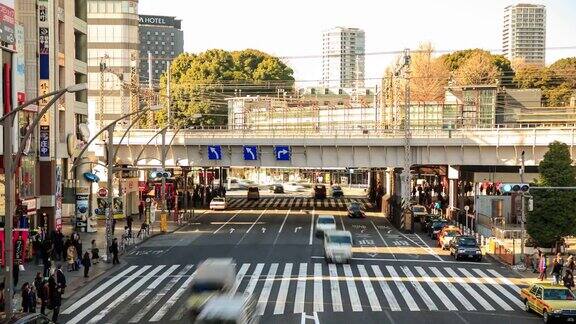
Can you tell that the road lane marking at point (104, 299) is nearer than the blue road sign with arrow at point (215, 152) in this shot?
Yes

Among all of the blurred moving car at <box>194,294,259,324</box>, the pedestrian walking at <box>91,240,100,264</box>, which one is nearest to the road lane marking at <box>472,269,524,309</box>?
the blurred moving car at <box>194,294,259,324</box>

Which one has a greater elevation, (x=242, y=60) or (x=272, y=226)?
(x=242, y=60)

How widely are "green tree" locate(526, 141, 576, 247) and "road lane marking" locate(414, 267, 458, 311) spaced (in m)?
12.1

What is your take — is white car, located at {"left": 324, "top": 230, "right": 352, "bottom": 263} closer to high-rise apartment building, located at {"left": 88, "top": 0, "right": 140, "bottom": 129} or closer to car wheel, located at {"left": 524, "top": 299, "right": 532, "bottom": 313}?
car wheel, located at {"left": 524, "top": 299, "right": 532, "bottom": 313}

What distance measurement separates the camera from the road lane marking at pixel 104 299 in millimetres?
29234

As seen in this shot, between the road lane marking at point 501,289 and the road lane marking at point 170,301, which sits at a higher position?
the road lane marking at point 170,301

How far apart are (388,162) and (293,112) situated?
82.7 metres

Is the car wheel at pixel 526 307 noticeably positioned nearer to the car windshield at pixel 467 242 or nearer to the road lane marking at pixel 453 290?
the road lane marking at pixel 453 290

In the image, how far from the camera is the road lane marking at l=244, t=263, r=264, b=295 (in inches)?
1391

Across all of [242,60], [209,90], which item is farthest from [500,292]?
[242,60]

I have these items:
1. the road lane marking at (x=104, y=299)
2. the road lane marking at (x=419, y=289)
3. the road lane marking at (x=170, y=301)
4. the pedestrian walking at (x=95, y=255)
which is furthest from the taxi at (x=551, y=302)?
the pedestrian walking at (x=95, y=255)

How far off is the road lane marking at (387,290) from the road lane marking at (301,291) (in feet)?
11.7

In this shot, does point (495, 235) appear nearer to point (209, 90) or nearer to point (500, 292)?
point (500, 292)

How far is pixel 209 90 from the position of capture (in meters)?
135
